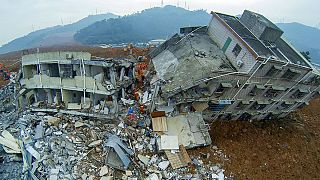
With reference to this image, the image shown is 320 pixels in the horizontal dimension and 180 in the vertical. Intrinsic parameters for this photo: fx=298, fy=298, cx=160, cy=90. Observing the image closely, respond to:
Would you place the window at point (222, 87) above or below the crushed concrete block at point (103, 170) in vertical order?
above

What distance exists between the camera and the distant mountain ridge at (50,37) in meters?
103

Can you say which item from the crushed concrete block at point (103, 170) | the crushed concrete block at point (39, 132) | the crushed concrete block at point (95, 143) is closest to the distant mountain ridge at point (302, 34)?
the crushed concrete block at point (95, 143)

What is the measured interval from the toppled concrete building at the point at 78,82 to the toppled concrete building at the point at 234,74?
276 cm

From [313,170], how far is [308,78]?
6319 mm

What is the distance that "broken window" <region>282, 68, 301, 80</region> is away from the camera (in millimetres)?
19875

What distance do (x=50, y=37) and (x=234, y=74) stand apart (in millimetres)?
111697

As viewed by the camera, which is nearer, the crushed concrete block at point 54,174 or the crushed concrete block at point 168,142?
the crushed concrete block at point 54,174

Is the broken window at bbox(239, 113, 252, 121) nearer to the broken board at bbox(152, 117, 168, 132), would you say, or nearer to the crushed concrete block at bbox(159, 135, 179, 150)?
the crushed concrete block at bbox(159, 135, 179, 150)

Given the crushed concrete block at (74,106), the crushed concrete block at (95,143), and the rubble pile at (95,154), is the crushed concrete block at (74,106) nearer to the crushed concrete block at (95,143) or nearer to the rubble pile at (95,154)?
the rubble pile at (95,154)

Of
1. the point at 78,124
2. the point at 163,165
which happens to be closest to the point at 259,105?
the point at 163,165

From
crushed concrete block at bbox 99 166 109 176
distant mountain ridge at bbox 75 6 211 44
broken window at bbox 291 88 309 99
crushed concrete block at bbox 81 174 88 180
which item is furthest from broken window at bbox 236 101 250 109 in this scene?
distant mountain ridge at bbox 75 6 211 44

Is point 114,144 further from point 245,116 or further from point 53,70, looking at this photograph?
point 245,116

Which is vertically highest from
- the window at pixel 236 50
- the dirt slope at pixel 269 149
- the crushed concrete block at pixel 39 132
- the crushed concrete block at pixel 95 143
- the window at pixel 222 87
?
the window at pixel 236 50

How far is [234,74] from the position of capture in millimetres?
18875
